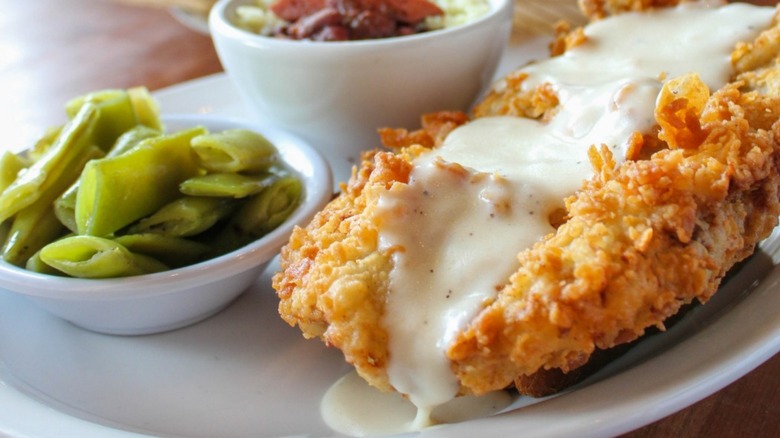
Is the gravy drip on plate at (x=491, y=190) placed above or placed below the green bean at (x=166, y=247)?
above

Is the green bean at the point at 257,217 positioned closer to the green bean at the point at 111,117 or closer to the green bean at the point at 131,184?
the green bean at the point at 131,184

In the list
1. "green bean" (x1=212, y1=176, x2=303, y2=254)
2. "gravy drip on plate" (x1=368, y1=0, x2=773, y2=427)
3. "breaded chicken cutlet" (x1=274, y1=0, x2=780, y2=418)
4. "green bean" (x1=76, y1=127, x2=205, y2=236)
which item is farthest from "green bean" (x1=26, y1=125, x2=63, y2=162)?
"gravy drip on plate" (x1=368, y1=0, x2=773, y2=427)

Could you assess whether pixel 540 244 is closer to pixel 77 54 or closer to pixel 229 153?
pixel 229 153

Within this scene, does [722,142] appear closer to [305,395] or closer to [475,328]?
[475,328]

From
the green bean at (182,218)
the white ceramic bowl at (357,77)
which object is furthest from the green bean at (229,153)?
the white ceramic bowl at (357,77)

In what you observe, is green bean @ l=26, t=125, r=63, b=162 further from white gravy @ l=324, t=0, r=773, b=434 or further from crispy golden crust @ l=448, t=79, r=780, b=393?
crispy golden crust @ l=448, t=79, r=780, b=393

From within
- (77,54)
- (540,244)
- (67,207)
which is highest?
(540,244)

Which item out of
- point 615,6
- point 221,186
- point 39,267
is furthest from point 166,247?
point 615,6
